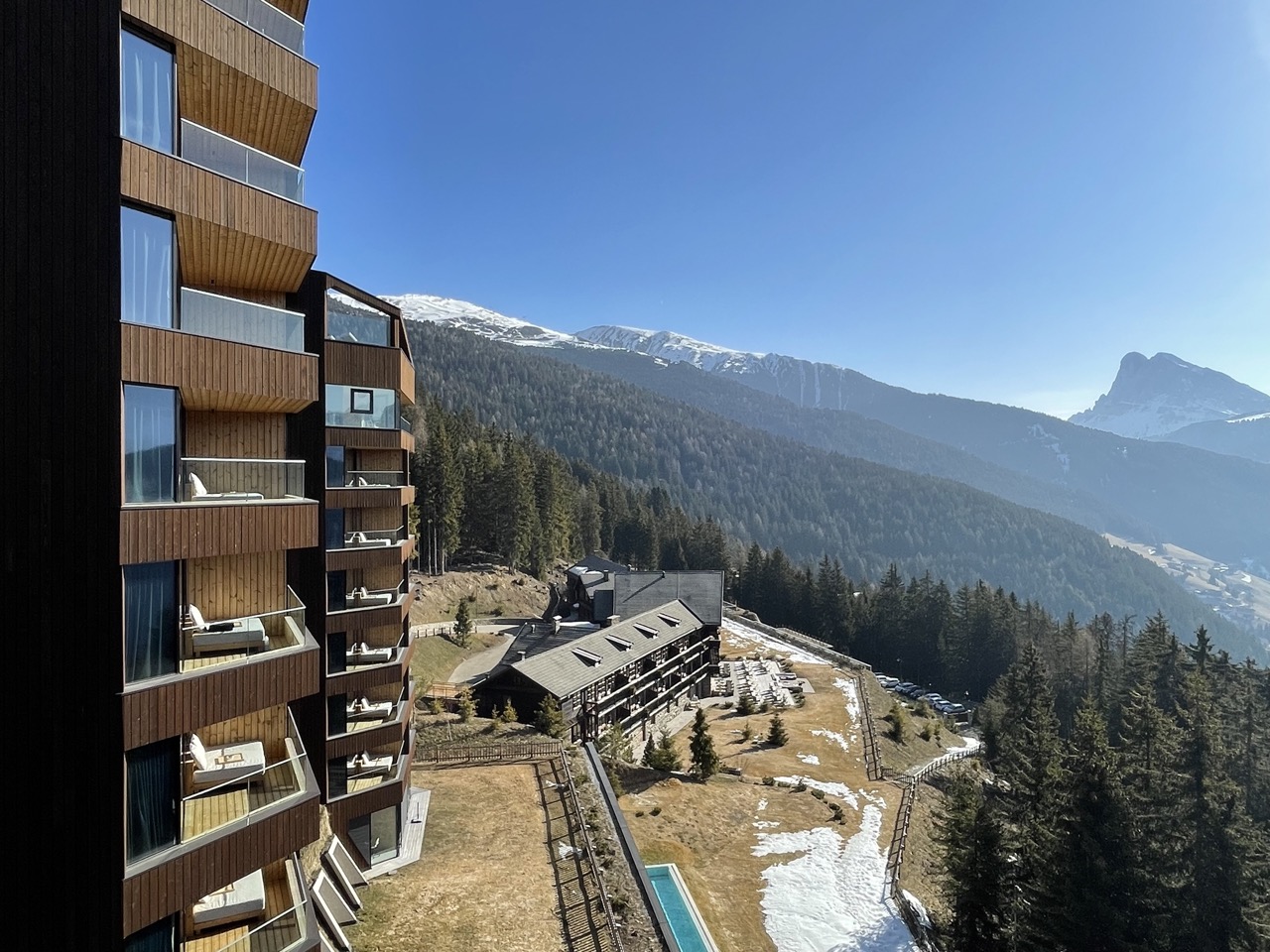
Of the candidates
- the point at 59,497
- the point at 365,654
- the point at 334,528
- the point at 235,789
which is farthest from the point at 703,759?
the point at 59,497

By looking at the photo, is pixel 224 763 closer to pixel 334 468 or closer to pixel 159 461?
pixel 159 461

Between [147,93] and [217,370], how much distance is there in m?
4.33

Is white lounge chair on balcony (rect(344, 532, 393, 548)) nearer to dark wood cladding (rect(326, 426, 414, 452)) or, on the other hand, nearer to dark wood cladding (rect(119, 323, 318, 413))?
dark wood cladding (rect(326, 426, 414, 452))

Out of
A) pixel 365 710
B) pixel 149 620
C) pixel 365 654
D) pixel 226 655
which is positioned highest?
pixel 149 620

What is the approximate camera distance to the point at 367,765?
20422 mm

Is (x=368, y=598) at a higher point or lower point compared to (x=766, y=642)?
higher

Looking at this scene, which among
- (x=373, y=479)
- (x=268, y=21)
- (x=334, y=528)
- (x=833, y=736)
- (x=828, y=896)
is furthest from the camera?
Result: (x=833, y=736)

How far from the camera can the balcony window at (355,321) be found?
18922 mm

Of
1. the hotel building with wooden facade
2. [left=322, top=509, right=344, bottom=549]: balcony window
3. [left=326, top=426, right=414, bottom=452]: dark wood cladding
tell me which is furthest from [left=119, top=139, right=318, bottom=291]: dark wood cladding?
[left=322, top=509, right=344, bottom=549]: balcony window

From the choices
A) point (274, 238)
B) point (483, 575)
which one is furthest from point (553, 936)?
point (483, 575)

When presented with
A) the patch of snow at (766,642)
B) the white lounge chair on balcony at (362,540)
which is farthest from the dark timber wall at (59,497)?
the patch of snow at (766,642)

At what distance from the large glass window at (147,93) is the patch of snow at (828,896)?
3021cm

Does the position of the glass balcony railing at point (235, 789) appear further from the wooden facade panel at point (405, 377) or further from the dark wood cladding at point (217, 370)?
the wooden facade panel at point (405, 377)

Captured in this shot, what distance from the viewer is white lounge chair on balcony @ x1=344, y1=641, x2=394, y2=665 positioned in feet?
68.1
